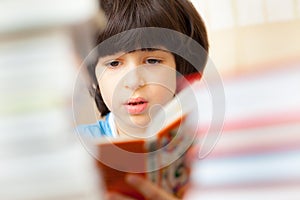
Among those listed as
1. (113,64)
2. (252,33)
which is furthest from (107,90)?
(252,33)

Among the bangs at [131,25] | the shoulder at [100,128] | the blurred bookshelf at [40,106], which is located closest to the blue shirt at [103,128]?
the shoulder at [100,128]

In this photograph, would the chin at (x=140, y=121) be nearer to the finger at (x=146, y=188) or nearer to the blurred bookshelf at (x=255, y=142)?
the blurred bookshelf at (x=255, y=142)

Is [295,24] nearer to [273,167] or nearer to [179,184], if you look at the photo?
[273,167]

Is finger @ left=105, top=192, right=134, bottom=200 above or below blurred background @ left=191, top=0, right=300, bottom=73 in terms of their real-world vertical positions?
below

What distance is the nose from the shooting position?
0.81 metres

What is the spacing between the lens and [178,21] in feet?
2.84

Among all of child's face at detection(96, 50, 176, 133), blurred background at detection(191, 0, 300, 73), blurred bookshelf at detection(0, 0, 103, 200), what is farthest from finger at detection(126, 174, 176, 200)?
blurred background at detection(191, 0, 300, 73)

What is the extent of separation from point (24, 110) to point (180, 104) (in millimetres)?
420

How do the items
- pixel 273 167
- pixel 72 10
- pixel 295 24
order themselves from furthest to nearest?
pixel 295 24 → pixel 273 167 → pixel 72 10

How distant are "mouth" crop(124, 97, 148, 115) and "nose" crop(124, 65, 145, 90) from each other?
0.09ft

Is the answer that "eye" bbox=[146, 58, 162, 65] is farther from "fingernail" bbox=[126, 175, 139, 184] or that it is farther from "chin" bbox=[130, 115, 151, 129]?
"fingernail" bbox=[126, 175, 139, 184]

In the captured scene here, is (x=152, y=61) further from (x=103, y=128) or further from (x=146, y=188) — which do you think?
(x=146, y=188)

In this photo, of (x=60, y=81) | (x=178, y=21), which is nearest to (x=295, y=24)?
(x=178, y=21)

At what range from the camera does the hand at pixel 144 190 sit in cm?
53
